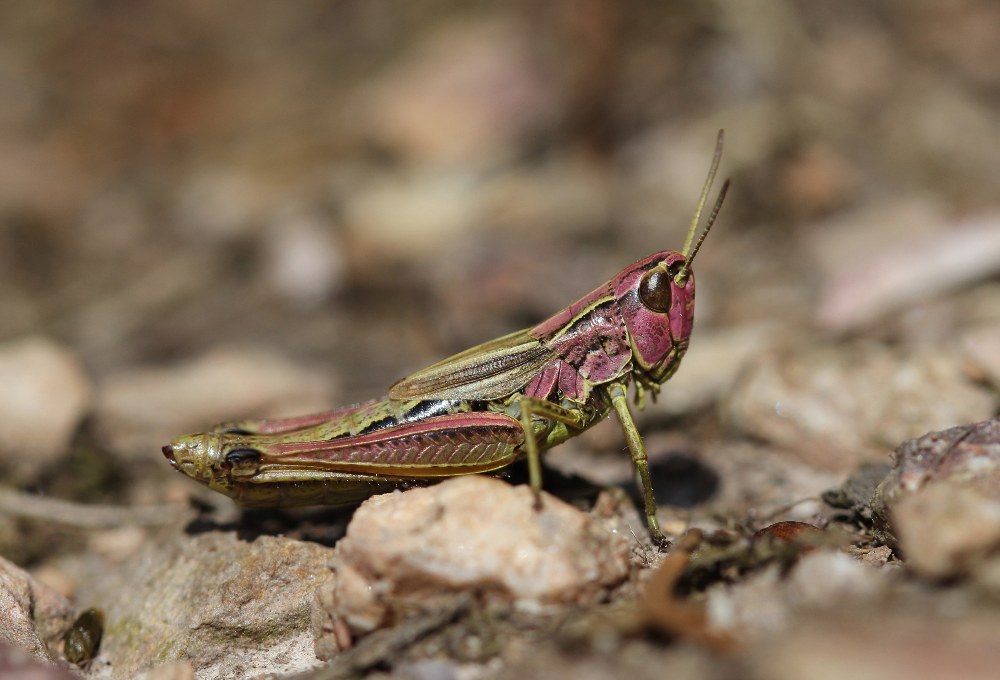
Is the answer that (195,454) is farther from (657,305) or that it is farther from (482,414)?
(657,305)

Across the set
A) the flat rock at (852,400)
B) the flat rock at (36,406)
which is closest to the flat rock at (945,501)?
the flat rock at (852,400)

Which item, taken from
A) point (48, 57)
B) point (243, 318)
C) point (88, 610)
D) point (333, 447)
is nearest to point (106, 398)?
point (243, 318)

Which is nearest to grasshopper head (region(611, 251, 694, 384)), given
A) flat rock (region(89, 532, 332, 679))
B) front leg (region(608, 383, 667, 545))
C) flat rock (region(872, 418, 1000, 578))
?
front leg (region(608, 383, 667, 545))

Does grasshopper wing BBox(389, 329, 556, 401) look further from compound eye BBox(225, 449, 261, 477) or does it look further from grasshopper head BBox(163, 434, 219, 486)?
grasshopper head BBox(163, 434, 219, 486)

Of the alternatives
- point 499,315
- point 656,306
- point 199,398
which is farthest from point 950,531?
point 199,398

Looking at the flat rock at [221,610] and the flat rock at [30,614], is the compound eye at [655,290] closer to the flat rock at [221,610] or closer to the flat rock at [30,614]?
the flat rock at [221,610]

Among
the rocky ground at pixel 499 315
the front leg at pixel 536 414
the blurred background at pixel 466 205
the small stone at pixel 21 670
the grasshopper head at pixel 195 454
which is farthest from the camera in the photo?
the blurred background at pixel 466 205
